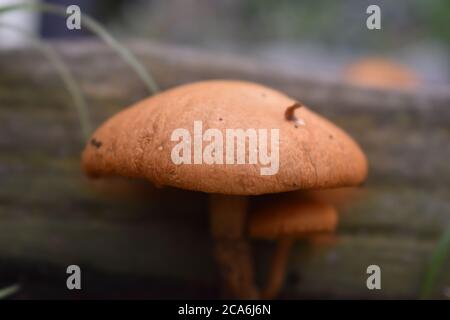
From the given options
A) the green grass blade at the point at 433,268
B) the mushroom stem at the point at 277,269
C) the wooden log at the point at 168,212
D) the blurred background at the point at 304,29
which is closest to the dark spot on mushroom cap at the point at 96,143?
the wooden log at the point at 168,212

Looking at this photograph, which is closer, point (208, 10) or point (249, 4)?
point (249, 4)

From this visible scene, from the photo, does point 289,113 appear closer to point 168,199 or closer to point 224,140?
point 224,140

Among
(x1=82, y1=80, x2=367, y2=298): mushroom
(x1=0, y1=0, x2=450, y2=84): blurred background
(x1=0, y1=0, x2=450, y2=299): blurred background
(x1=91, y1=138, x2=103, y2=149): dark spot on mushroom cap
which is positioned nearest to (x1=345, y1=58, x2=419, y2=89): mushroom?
(x1=0, y1=0, x2=450, y2=84): blurred background

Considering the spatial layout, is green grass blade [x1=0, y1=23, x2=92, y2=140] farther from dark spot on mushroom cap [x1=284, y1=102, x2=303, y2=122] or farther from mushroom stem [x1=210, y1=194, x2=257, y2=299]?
dark spot on mushroom cap [x1=284, y1=102, x2=303, y2=122]

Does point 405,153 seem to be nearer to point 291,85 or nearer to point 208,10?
point 291,85

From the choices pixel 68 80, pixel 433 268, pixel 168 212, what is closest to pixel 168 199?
pixel 168 212

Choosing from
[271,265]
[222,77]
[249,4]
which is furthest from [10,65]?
[249,4]
